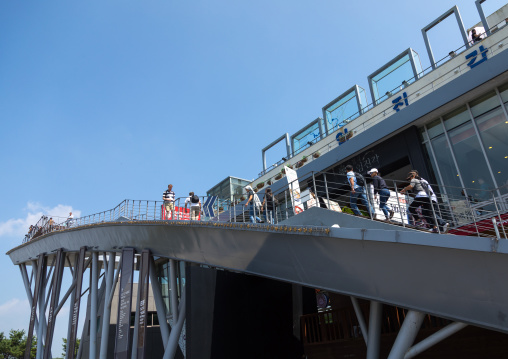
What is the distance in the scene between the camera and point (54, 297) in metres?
23.2

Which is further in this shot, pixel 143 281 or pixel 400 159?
pixel 143 281

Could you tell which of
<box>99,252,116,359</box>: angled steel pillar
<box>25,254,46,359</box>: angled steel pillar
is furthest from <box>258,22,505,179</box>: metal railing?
<box>25,254,46,359</box>: angled steel pillar

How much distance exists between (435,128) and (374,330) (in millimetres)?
8409

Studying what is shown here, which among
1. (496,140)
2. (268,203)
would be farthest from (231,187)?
(496,140)

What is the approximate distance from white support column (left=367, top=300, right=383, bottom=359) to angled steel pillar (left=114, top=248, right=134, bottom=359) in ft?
33.8

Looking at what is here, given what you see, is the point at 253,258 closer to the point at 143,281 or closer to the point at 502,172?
the point at 143,281

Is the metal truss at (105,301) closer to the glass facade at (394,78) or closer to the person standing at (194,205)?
the person standing at (194,205)

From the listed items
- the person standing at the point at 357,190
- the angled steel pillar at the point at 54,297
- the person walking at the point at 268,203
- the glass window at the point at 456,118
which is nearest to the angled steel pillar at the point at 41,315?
the angled steel pillar at the point at 54,297

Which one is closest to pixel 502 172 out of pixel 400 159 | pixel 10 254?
pixel 400 159

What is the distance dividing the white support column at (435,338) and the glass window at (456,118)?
8452 mm

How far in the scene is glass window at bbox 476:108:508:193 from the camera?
12.9 m

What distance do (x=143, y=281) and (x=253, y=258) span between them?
275 inches

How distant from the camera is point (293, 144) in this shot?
2695cm

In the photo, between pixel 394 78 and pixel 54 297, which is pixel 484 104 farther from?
pixel 54 297
